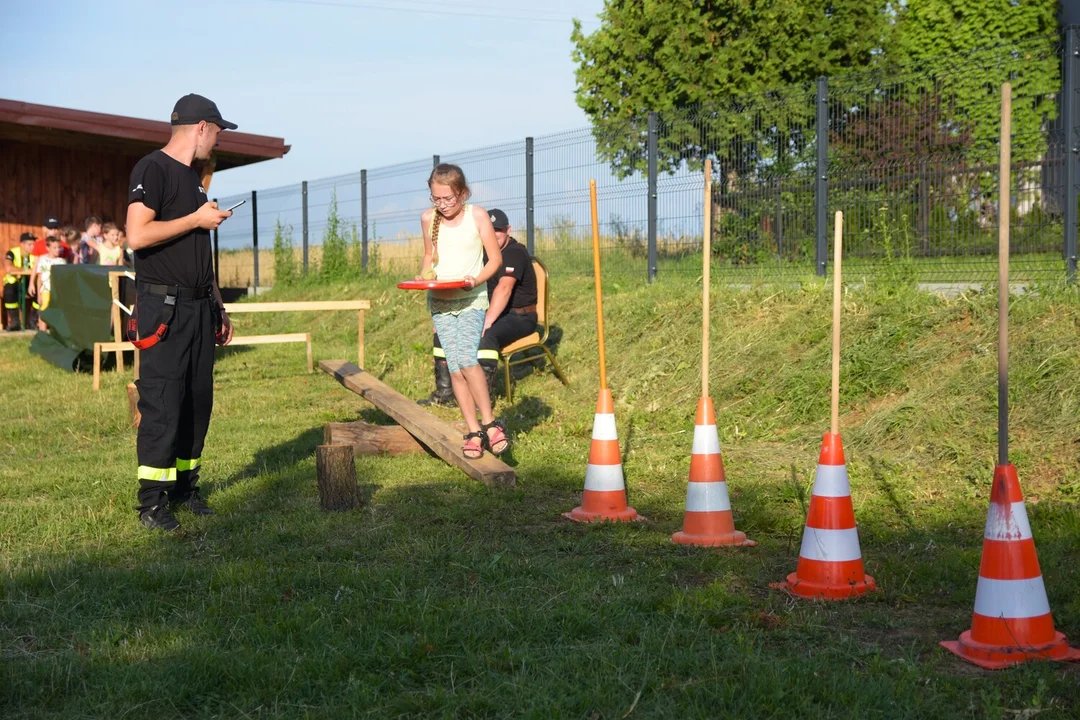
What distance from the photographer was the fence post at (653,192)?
12.5 metres

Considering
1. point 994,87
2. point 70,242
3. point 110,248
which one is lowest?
point 110,248

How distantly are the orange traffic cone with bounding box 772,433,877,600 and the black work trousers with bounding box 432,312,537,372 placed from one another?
4574mm

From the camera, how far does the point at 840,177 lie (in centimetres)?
1059

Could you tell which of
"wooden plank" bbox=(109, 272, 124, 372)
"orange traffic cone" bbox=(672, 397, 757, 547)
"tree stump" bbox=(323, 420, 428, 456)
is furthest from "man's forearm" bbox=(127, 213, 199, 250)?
Answer: "wooden plank" bbox=(109, 272, 124, 372)

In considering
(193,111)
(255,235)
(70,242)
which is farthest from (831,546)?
(255,235)

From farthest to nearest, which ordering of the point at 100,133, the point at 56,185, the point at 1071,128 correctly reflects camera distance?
the point at 56,185, the point at 100,133, the point at 1071,128

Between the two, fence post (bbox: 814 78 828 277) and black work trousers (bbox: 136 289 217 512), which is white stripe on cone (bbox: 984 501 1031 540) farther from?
fence post (bbox: 814 78 828 277)

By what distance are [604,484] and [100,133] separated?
45.5 ft

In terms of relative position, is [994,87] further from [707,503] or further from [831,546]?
[831,546]

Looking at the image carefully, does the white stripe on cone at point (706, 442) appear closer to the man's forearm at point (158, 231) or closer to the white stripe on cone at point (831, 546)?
the white stripe on cone at point (831, 546)

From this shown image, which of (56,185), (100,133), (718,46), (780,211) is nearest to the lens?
(780,211)

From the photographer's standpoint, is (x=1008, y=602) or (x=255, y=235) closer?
(x=1008, y=602)

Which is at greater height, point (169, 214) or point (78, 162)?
point (78, 162)

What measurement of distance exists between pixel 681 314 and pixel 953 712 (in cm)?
769
